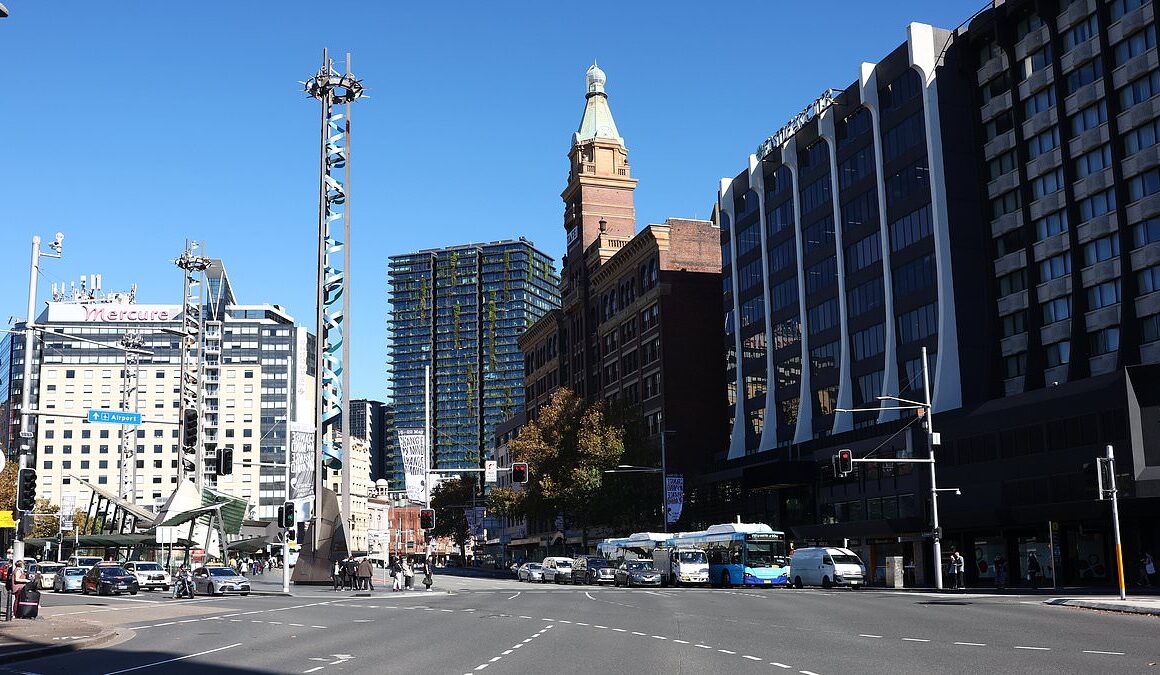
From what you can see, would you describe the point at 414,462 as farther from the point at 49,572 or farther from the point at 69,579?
the point at 69,579

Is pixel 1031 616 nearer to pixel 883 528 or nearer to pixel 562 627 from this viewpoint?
pixel 562 627

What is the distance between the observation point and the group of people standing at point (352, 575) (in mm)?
56031

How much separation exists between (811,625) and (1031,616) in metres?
6.23

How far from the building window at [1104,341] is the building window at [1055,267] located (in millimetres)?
4095

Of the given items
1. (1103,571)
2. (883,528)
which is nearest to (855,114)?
(883,528)

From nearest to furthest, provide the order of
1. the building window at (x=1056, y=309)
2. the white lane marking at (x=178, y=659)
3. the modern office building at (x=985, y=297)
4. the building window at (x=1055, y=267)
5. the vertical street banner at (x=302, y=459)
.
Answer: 1. the white lane marking at (x=178, y=659)
2. the modern office building at (x=985, y=297)
3. the vertical street banner at (x=302, y=459)
4. the building window at (x=1056, y=309)
5. the building window at (x=1055, y=267)

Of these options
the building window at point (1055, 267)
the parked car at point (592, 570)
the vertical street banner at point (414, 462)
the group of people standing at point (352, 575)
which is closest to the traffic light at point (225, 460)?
the group of people standing at point (352, 575)

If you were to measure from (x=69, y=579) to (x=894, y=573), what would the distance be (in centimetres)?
4329

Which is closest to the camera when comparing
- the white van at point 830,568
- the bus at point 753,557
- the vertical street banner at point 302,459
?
the white van at point 830,568

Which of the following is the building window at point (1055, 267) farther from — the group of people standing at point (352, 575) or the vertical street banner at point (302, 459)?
the vertical street banner at point (302, 459)

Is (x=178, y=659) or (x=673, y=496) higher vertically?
(x=673, y=496)

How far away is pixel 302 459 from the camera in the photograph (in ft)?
199

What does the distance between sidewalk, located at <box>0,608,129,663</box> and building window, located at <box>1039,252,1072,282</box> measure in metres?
54.6

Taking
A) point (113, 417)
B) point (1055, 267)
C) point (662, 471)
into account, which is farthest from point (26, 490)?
point (662, 471)
